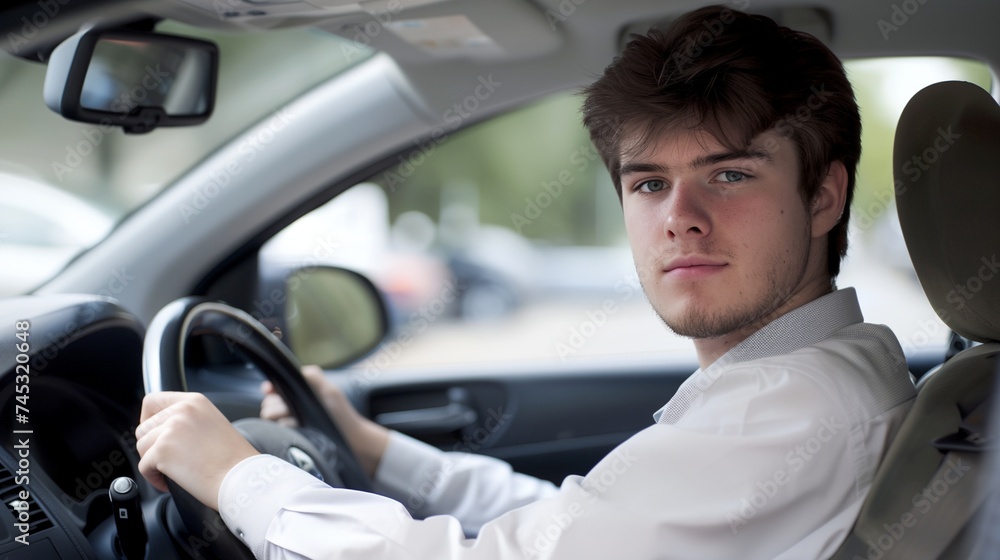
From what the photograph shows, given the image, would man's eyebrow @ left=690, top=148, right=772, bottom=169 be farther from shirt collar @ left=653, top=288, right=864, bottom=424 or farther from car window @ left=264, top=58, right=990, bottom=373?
car window @ left=264, top=58, right=990, bottom=373

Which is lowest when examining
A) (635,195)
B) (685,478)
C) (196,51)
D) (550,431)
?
(550,431)

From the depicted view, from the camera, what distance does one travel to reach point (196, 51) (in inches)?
76.7

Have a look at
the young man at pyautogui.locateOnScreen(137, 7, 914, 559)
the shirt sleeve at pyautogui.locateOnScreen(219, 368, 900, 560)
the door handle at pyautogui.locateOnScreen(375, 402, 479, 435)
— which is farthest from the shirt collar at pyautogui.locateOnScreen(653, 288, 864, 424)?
the door handle at pyautogui.locateOnScreen(375, 402, 479, 435)

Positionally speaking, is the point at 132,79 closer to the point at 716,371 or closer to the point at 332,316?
the point at 716,371

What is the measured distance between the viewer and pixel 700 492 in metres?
1.28

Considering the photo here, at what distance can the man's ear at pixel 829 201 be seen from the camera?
1697 mm

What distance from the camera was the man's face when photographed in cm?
154

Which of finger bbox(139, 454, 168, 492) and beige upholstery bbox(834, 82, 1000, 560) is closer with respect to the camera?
beige upholstery bbox(834, 82, 1000, 560)

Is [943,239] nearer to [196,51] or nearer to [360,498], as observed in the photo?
[360,498]

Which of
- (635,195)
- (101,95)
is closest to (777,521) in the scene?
(635,195)

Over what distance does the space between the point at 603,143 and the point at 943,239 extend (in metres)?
0.68

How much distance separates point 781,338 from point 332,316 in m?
1.93

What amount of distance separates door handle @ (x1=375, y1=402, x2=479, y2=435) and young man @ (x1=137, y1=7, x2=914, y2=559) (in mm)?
1354

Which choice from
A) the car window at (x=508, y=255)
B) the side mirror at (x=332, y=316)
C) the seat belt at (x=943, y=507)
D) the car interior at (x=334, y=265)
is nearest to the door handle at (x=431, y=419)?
the car interior at (x=334, y=265)
